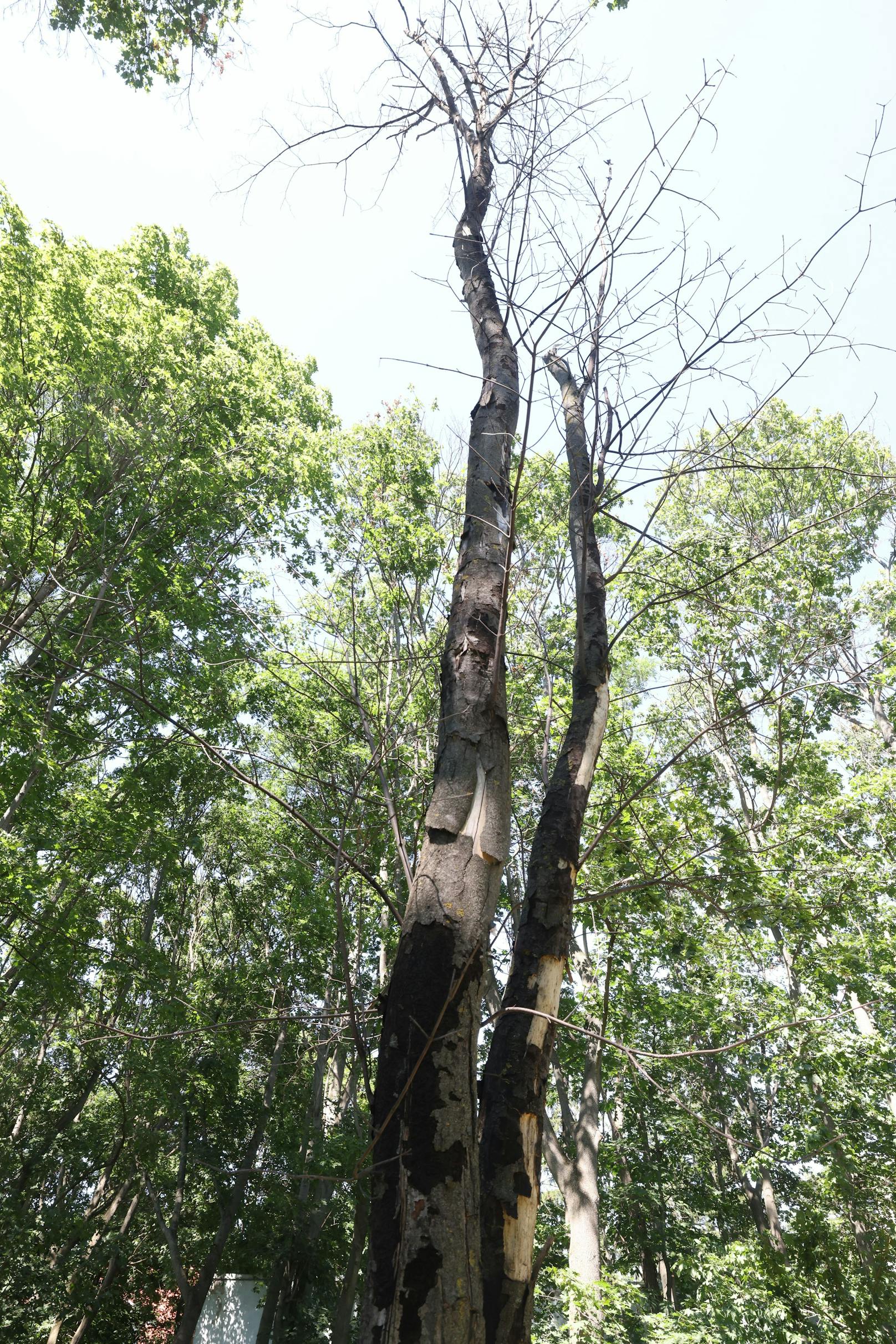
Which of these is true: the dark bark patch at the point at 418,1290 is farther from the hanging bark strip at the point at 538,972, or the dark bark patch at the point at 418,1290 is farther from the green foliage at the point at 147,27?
the green foliage at the point at 147,27

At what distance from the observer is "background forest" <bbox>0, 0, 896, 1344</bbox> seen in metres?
7.59

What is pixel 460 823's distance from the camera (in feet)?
5.14

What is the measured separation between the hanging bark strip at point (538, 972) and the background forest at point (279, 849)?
2.28 metres

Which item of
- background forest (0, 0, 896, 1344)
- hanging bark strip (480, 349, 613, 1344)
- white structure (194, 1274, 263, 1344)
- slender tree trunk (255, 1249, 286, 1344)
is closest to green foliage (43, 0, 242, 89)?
background forest (0, 0, 896, 1344)

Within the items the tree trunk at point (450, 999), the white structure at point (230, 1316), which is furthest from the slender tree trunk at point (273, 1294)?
the tree trunk at point (450, 999)

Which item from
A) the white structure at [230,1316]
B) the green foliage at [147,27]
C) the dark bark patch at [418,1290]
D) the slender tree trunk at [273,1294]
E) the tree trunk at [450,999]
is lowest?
the white structure at [230,1316]

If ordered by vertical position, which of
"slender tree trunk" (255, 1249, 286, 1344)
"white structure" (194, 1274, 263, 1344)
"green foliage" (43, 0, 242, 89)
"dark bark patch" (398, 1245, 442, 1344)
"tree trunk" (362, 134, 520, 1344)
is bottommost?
"white structure" (194, 1274, 263, 1344)

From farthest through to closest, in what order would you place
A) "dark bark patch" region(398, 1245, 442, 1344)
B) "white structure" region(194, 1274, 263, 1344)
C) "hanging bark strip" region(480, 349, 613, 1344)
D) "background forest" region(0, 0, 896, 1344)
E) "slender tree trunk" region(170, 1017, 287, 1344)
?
"white structure" region(194, 1274, 263, 1344), "slender tree trunk" region(170, 1017, 287, 1344), "background forest" region(0, 0, 896, 1344), "hanging bark strip" region(480, 349, 613, 1344), "dark bark patch" region(398, 1245, 442, 1344)

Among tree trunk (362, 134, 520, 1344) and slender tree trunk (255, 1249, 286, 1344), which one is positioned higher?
tree trunk (362, 134, 520, 1344)

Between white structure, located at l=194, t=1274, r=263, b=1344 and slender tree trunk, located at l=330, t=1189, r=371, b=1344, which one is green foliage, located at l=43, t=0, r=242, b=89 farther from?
white structure, located at l=194, t=1274, r=263, b=1344

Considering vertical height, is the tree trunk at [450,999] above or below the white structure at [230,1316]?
above

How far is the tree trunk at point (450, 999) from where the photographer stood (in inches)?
44.6

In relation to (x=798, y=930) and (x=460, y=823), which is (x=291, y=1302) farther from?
(x=460, y=823)

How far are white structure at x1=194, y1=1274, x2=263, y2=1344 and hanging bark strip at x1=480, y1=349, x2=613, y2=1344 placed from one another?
2154cm
